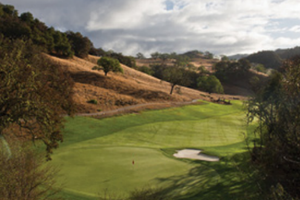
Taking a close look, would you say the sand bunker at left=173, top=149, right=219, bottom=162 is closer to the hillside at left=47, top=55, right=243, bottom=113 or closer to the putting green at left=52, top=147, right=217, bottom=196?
the putting green at left=52, top=147, right=217, bottom=196

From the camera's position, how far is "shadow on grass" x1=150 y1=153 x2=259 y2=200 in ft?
46.5

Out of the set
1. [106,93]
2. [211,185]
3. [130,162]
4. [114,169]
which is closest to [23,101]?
[114,169]

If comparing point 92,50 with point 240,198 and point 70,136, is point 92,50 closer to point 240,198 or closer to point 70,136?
point 70,136

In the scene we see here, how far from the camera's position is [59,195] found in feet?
43.4

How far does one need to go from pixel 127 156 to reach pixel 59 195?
789 centimetres

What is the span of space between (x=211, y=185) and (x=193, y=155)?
25.8 feet

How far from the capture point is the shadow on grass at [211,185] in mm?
14164

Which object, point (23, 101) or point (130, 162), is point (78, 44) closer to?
point (23, 101)

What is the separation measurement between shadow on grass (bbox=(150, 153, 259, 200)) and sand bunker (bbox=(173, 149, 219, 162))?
3.32 meters

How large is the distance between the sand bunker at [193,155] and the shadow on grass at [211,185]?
3325mm

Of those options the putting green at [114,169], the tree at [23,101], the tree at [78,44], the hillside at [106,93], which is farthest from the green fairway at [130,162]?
the tree at [78,44]

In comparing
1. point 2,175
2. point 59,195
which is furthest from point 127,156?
point 2,175

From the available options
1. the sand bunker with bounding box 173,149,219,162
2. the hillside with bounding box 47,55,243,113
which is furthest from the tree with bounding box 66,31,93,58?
the sand bunker with bounding box 173,149,219,162

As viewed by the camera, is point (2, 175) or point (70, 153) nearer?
point (2, 175)
